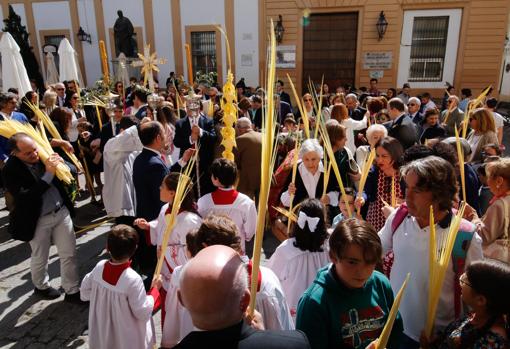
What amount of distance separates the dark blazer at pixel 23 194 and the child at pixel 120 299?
1.19 metres

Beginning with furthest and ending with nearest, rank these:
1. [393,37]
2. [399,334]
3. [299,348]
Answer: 1. [393,37]
2. [399,334]
3. [299,348]

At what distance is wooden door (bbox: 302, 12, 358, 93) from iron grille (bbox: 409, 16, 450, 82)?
2.36 metres

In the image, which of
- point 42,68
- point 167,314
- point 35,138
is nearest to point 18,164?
point 35,138

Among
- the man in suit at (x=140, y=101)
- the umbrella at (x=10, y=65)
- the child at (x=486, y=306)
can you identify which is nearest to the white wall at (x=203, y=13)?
the umbrella at (x=10, y=65)

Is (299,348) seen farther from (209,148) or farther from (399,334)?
(209,148)

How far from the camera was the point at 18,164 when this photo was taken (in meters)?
3.26

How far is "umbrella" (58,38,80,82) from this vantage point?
454 inches

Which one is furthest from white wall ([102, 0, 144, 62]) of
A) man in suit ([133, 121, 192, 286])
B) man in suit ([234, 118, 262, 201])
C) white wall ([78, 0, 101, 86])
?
man in suit ([133, 121, 192, 286])

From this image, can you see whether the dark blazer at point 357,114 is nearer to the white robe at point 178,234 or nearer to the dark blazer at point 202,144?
the dark blazer at point 202,144

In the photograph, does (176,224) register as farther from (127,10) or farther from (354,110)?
(127,10)

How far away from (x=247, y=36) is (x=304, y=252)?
50.0 ft

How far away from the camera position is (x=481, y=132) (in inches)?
179

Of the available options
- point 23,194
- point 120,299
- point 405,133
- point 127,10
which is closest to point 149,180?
point 23,194

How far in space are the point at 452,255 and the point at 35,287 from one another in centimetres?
384
